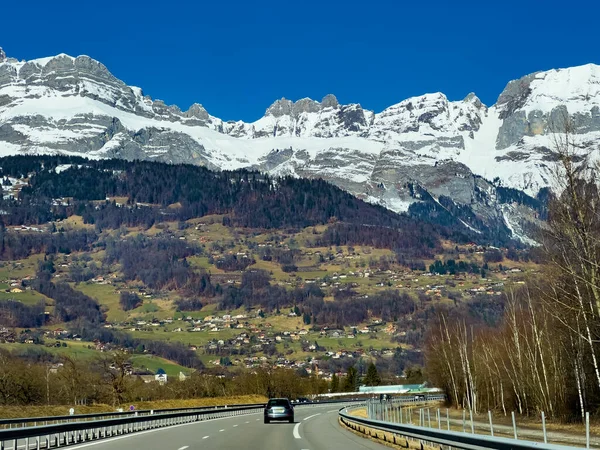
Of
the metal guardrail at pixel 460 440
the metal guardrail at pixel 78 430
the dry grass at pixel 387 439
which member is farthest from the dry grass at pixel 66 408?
the metal guardrail at pixel 460 440

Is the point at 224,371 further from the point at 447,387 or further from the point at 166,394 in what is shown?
the point at 447,387

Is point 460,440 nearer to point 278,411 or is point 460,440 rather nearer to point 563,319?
point 563,319

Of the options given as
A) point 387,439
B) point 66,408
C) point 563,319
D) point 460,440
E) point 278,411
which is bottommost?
point 387,439

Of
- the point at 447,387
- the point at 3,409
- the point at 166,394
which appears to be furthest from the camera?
the point at 166,394

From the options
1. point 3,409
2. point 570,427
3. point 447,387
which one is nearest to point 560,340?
point 570,427

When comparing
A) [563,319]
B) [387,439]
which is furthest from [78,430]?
[563,319]

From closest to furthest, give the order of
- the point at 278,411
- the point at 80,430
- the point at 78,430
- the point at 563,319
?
1. the point at 78,430
2. the point at 80,430
3. the point at 563,319
4. the point at 278,411

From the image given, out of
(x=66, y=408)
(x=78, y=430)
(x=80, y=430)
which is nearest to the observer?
(x=78, y=430)

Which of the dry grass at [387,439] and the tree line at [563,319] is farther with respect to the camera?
the tree line at [563,319]

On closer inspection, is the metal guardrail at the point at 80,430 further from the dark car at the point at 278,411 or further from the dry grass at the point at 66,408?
the dry grass at the point at 66,408

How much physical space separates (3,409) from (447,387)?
62575mm

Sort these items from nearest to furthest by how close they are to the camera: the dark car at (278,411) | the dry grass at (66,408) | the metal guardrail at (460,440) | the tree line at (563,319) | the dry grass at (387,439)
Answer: the metal guardrail at (460,440) → the dry grass at (387,439) → the tree line at (563,319) → the dark car at (278,411) → the dry grass at (66,408)

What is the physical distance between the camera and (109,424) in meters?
42.0

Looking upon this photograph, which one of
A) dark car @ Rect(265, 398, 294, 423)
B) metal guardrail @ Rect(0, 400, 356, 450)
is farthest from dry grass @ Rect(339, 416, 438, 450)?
metal guardrail @ Rect(0, 400, 356, 450)
